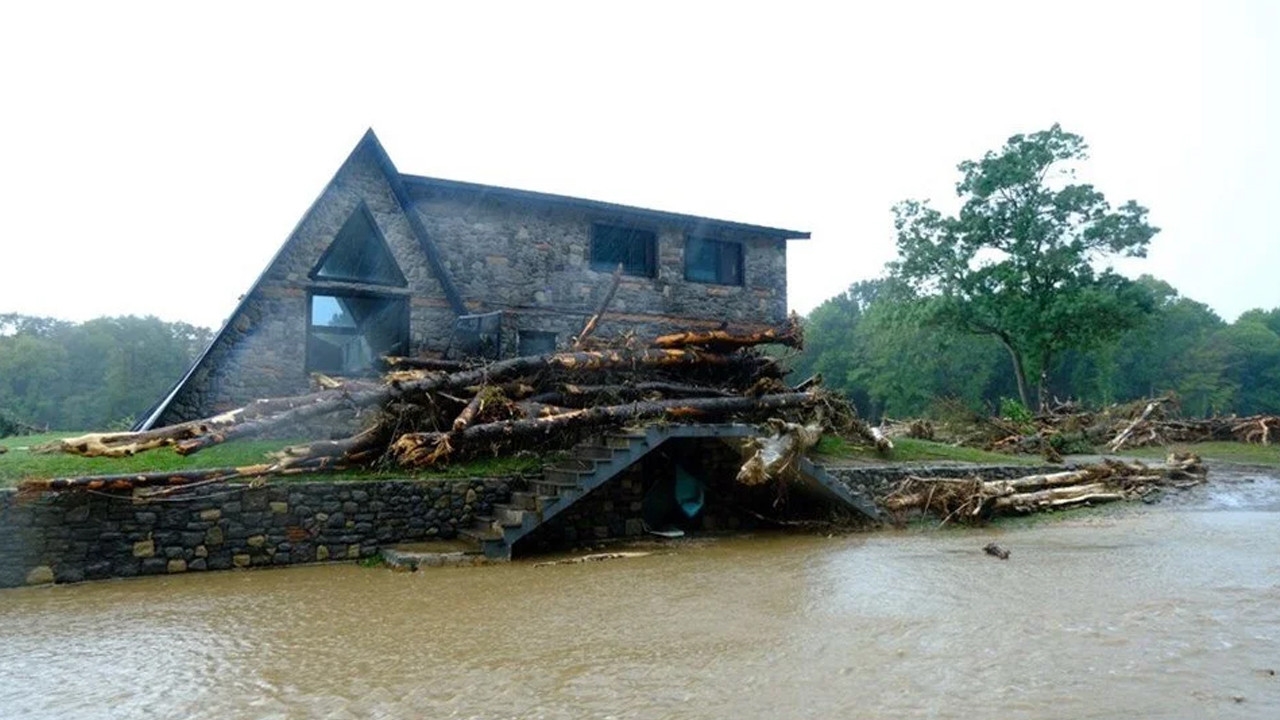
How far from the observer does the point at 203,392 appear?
51.8 ft

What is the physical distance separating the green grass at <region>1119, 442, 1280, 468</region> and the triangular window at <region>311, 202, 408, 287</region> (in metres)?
21.0

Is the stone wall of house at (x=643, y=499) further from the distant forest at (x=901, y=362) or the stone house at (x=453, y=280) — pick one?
the distant forest at (x=901, y=362)

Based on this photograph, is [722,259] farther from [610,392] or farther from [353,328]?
[353,328]

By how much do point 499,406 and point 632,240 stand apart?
326 inches

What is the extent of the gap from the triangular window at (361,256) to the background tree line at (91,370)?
20.3 meters

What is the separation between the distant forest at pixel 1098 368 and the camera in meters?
50.6

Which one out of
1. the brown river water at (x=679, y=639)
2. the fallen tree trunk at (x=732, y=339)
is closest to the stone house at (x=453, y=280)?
the fallen tree trunk at (x=732, y=339)

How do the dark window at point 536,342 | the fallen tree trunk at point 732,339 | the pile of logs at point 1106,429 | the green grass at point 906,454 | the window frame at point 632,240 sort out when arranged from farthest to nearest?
the pile of logs at point 1106,429
the window frame at point 632,240
the dark window at point 536,342
the green grass at point 906,454
the fallen tree trunk at point 732,339

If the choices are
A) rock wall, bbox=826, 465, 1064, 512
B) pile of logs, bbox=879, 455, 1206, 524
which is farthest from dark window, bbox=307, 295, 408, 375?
pile of logs, bbox=879, 455, 1206, 524

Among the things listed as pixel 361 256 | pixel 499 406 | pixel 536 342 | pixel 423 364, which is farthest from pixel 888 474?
pixel 361 256

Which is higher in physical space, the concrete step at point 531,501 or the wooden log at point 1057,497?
the concrete step at point 531,501

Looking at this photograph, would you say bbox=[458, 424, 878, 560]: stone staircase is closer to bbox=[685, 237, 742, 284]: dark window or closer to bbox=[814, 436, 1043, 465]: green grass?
bbox=[814, 436, 1043, 465]: green grass

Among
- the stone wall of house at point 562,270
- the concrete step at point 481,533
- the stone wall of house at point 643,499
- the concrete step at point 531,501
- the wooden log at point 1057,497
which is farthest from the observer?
the stone wall of house at point 562,270

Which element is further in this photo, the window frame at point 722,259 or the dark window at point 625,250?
the window frame at point 722,259
